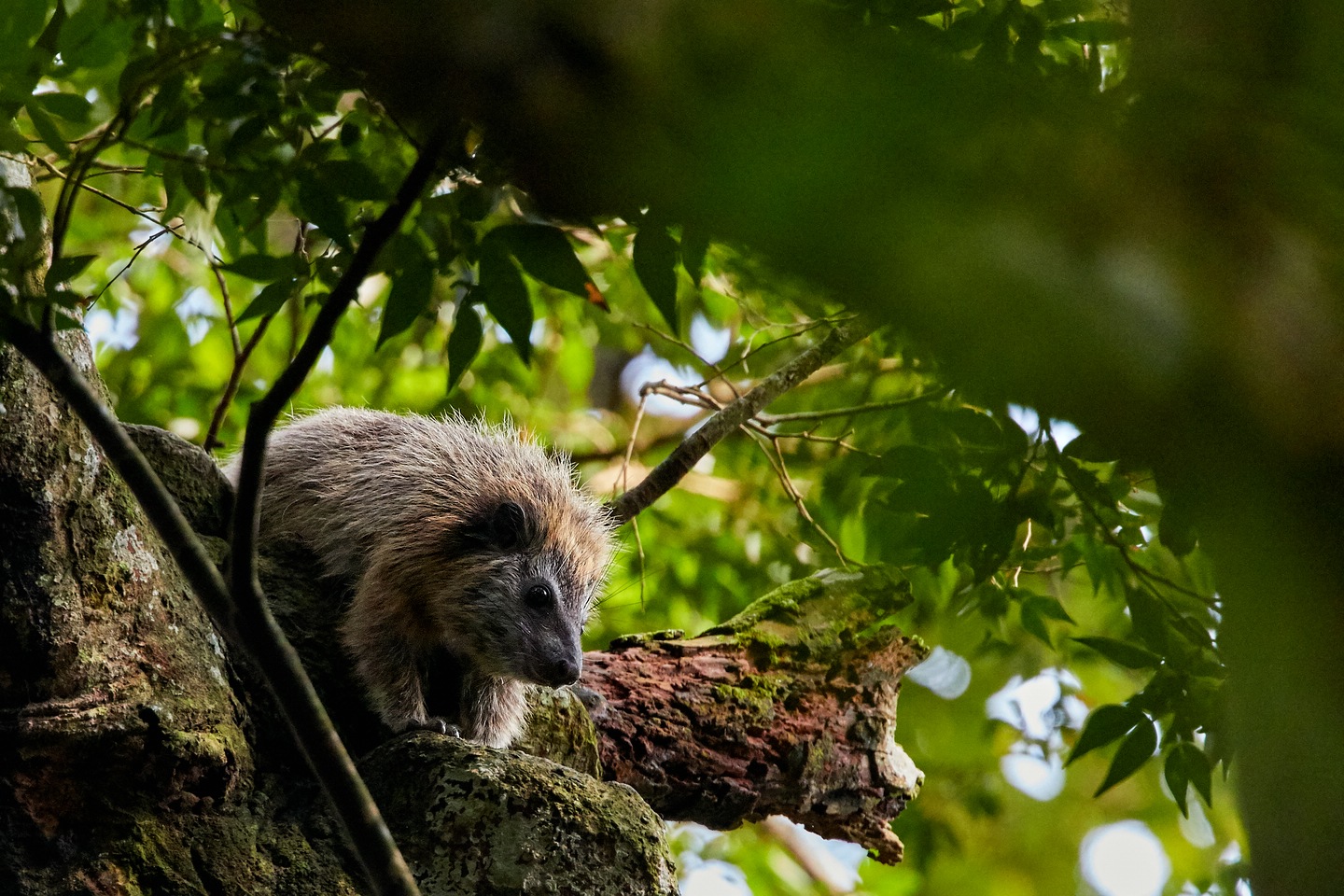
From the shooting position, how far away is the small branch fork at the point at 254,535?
6.85 feet

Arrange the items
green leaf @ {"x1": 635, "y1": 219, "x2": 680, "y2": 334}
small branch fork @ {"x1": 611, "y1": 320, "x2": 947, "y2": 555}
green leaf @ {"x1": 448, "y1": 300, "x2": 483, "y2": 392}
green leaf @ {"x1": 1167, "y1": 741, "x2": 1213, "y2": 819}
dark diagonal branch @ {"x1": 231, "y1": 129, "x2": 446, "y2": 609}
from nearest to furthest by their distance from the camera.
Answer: dark diagonal branch @ {"x1": 231, "y1": 129, "x2": 446, "y2": 609} < green leaf @ {"x1": 635, "y1": 219, "x2": 680, "y2": 334} < green leaf @ {"x1": 448, "y1": 300, "x2": 483, "y2": 392} < green leaf @ {"x1": 1167, "y1": 741, "x2": 1213, "y2": 819} < small branch fork @ {"x1": 611, "y1": 320, "x2": 947, "y2": 555}

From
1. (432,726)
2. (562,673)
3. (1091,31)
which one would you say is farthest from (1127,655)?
(432,726)

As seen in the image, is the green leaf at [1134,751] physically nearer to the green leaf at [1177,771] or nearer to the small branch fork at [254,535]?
the green leaf at [1177,771]

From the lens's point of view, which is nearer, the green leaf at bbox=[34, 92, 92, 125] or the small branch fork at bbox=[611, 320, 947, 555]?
the green leaf at bbox=[34, 92, 92, 125]

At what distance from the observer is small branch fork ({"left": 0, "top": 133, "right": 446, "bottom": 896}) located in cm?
209

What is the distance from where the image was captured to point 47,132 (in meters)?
2.71

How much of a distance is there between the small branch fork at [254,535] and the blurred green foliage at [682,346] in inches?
7.7

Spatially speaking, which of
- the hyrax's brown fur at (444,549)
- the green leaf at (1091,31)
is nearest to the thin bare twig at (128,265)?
the hyrax's brown fur at (444,549)

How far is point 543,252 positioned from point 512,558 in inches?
118

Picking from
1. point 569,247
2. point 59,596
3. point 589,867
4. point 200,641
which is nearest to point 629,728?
point 589,867

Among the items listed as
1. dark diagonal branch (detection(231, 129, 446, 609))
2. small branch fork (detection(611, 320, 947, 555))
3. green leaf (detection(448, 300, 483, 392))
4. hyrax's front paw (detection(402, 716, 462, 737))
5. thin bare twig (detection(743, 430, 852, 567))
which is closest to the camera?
dark diagonal branch (detection(231, 129, 446, 609))

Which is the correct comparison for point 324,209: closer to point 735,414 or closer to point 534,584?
point 735,414

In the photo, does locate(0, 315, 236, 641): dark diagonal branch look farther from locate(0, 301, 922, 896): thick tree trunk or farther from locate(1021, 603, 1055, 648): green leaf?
locate(1021, 603, 1055, 648): green leaf

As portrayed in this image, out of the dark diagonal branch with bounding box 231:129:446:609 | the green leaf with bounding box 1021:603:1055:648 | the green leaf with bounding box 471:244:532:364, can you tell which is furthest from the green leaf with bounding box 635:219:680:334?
the green leaf with bounding box 1021:603:1055:648
